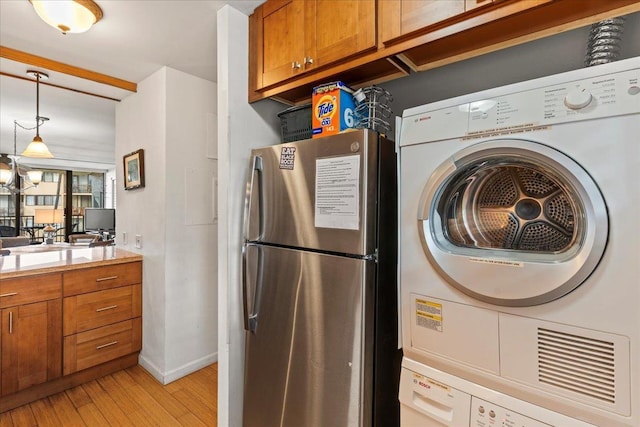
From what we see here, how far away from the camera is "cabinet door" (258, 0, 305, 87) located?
4.89ft

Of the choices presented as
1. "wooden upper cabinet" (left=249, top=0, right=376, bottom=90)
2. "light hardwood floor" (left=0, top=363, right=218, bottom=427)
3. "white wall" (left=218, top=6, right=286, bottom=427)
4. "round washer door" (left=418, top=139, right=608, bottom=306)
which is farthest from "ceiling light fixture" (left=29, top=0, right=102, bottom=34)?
"light hardwood floor" (left=0, top=363, right=218, bottom=427)

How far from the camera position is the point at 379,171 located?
1172mm

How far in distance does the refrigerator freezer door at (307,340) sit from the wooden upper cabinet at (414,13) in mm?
858

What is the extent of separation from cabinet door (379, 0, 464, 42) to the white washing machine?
0.31 metres

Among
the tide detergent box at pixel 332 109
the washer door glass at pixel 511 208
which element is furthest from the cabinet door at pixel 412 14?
the washer door glass at pixel 511 208

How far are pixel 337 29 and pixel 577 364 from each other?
140 centimetres

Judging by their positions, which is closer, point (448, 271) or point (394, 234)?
point (448, 271)

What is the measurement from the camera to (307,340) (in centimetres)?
131

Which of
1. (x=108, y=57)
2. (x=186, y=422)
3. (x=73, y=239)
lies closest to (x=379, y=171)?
(x=186, y=422)

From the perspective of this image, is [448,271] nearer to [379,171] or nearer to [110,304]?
[379,171]

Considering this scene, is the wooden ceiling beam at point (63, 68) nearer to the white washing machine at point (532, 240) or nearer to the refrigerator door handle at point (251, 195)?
the refrigerator door handle at point (251, 195)

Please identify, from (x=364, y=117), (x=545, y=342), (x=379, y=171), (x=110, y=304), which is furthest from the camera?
(x=110, y=304)

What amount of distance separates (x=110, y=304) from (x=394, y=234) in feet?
7.76

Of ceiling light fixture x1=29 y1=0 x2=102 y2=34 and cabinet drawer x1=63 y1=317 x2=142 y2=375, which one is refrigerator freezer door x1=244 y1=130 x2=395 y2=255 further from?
cabinet drawer x1=63 y1=317 x2=142 y2=375
